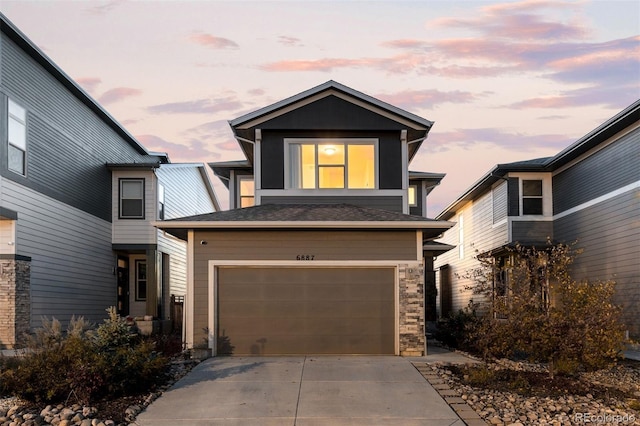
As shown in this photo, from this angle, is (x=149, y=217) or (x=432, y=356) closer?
(x=432, y=356)

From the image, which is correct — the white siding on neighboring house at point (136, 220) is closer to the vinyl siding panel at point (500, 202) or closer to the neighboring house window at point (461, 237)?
the vinyl siding panel at point (500, 202)

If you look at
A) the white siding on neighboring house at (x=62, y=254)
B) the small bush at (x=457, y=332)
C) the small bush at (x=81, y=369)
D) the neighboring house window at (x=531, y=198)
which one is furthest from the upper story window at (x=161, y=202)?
the neighboring house window at (x=531, y=198)

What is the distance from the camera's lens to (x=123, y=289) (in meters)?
22.4

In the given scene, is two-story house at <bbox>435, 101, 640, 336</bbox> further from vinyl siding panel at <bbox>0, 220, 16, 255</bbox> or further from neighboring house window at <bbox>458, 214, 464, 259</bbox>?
vinyl siding panel at <bbox>0, 220, 16, 255</bbox>

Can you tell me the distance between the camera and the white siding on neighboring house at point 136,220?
2102cm

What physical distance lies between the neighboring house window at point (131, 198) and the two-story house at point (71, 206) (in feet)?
0.12

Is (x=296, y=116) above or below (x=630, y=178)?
above

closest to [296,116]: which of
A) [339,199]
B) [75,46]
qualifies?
[339,199]

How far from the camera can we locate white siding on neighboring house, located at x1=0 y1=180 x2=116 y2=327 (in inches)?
614

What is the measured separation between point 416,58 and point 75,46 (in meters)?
10.1

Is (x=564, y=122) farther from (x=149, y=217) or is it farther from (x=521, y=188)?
(x=149, y=217)

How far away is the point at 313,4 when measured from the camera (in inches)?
592

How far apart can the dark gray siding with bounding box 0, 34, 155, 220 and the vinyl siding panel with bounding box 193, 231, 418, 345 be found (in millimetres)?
5444

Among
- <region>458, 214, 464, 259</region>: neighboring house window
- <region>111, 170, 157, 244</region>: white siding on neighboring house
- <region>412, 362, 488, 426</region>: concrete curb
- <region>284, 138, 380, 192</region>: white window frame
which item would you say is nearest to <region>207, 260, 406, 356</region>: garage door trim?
<region>412, 362, 488, 426</region>: concrete curb
